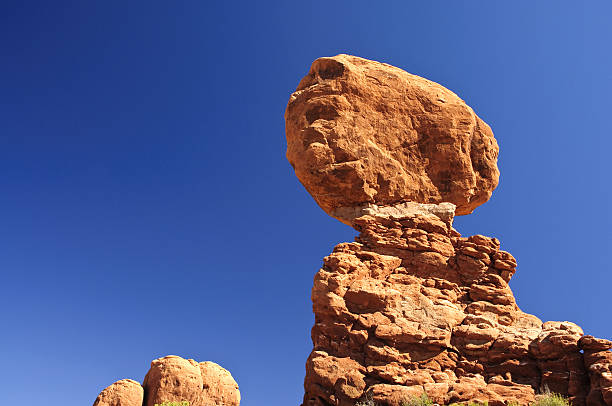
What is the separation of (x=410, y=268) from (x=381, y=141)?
21.5 feet

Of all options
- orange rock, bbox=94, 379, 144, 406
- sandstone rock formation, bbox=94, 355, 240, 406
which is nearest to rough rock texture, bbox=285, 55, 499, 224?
sandstone rock formation, bbox=94, 355, 240, 406

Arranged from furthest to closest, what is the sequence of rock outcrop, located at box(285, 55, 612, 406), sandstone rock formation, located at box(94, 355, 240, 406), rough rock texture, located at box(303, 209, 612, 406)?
sandstone rock formation, located at box(94, 355, 240, 406) < rock outcrop, located at box(285, 55, 612, 406) < rough rock texture, located at box(303, 209, 612, 406)

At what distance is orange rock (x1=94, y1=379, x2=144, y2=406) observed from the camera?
2234 centimetres

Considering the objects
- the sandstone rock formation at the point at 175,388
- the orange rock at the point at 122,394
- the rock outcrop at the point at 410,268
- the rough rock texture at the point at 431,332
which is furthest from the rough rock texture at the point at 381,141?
the orange rock at the point at 122,394

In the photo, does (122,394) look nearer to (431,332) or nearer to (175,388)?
(175,388)

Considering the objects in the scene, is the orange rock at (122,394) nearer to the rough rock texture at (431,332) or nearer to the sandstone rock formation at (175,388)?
the sandstone rock formation at (175,388)

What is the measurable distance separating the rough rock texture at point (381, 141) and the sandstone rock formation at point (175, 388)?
10.4 metres

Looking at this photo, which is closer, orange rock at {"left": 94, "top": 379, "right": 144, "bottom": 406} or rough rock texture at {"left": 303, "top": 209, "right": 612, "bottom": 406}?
rough rock texture at {"left": 303, "top": 209, "right": 612, "bottom": 406}

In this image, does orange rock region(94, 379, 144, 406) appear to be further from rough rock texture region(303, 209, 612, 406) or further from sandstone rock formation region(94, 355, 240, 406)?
rough rock texture region(303, 209, 612, 406)

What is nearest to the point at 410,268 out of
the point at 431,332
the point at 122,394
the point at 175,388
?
the point at 431,332

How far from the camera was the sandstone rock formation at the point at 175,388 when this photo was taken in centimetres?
2277

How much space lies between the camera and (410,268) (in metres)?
20.3

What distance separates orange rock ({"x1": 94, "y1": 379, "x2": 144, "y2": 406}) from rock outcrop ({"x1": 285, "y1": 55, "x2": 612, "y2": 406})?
10.7 m

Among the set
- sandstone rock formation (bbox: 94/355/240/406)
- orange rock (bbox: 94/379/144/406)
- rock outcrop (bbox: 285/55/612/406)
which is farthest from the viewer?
sandstone rock formation (bbox: 94/355/240/406)
